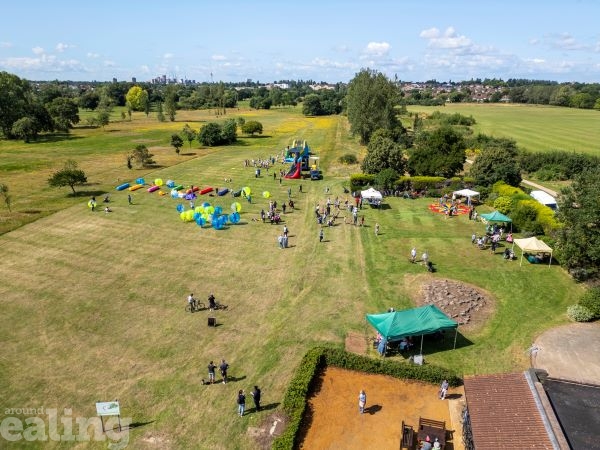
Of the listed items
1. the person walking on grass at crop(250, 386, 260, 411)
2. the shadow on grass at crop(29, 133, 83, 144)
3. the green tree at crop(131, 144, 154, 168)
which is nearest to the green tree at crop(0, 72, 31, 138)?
the shadow on grass at crop(29, 133, 83, 144)

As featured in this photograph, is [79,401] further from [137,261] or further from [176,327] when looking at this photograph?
[137,261]

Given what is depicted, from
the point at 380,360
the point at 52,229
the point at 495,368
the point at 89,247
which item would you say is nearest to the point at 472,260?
the point at 495,368

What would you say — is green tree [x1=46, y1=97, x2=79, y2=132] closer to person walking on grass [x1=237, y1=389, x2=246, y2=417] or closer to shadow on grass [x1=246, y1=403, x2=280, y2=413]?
person walking on grass [x1=237, y1=389, x2=246, y2=417]

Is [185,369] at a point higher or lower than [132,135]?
lower

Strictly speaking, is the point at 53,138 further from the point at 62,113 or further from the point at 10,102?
the point at 62,113

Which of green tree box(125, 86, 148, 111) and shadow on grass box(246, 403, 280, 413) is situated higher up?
green tree box(125, 86, 148, 111)

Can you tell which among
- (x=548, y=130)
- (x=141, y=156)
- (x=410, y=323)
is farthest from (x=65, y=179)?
(x=548, y=130)
